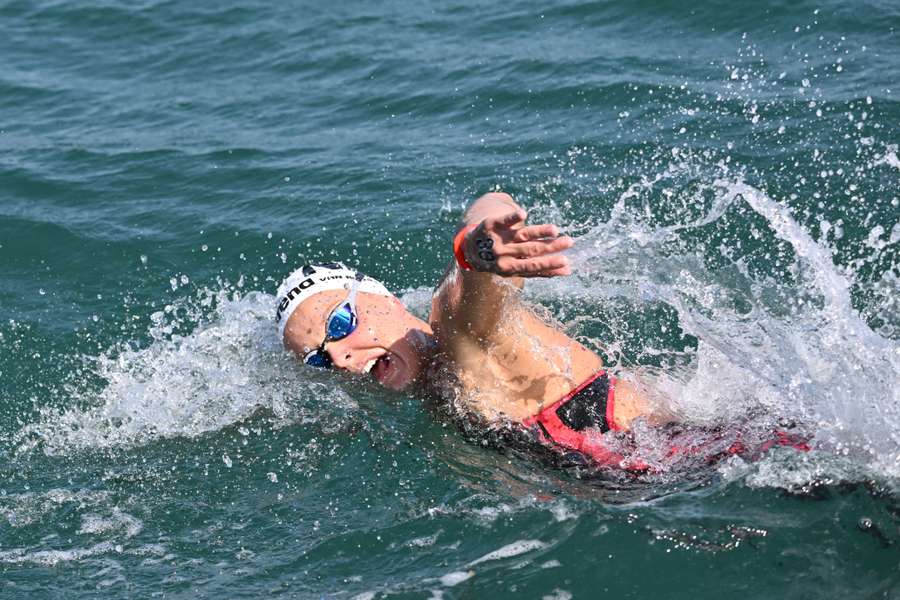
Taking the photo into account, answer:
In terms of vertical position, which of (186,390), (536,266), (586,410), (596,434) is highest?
(536,266)

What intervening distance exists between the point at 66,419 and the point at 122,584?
75.3 inches

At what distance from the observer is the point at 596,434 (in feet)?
18.2

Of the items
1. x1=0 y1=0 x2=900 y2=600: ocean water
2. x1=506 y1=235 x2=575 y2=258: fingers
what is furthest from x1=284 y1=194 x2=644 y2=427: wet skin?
x1=0 y1=0 x2=900 y2=600: ocean water

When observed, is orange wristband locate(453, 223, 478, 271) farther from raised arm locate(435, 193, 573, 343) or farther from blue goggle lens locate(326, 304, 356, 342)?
blue goggle lens locate(326, 304, 356, 342)

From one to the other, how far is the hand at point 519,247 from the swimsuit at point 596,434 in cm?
121

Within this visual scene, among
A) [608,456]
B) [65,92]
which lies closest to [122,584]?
[608,456]

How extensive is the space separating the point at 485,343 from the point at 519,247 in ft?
3.11

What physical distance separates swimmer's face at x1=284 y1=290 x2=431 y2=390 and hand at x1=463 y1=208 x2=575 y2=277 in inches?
55.8

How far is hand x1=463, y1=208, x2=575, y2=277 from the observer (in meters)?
4.47

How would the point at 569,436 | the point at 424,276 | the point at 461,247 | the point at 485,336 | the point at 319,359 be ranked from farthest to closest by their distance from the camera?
the point at 424,276 → the point at 319,359 → the point at 569,436 → the point at 485,336 → the point at 461,247

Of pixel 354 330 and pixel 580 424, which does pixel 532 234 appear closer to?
pixel 580 424

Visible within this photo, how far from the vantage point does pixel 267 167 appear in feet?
33.9

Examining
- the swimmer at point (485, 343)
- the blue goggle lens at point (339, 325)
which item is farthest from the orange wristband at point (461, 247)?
the blue goggle lens at point (339, 325)

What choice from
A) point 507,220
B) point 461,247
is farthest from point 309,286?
point 507,220
